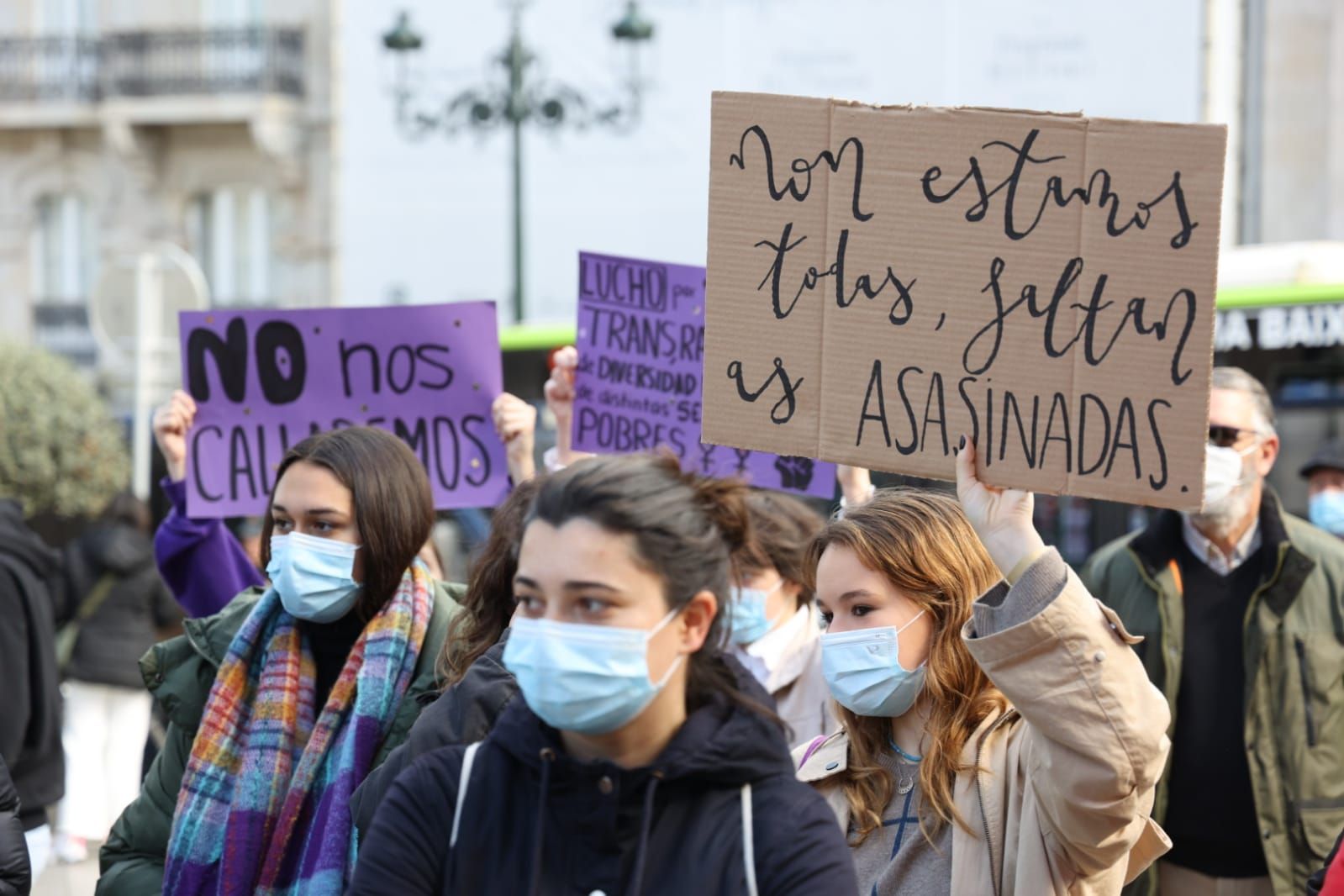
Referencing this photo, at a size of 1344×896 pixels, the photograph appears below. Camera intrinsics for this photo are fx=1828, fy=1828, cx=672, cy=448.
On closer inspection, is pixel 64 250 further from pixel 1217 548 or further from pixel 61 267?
pixel 1217 548

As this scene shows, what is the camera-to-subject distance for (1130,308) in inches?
110

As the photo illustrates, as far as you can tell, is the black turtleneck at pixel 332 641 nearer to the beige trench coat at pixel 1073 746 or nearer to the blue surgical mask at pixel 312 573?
the blue surgical mask at pixel 312 573

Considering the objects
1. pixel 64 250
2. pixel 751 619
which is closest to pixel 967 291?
pixel 751 619

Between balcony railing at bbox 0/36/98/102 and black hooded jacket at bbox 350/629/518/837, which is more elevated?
balcony railing at bbox 0/36/98/102

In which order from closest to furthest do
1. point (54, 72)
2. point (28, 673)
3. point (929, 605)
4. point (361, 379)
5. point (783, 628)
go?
point (929, 605), point (783, 628), point (28, 673), point (361, 379), point (54, 72)

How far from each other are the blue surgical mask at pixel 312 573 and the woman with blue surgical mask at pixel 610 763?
4.32 feet

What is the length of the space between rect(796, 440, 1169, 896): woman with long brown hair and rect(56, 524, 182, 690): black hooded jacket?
656 cm

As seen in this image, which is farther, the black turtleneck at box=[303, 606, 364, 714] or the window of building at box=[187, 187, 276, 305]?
the window of building at box=[187, 187, 276, 305]

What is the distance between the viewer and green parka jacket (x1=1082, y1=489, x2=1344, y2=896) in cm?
456

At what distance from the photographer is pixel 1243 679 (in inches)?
186

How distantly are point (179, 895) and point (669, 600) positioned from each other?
160 centimetres

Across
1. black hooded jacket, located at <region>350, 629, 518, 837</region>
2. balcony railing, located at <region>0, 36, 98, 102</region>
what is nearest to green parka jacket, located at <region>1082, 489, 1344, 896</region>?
black hooded jacket, located at <region>350, 629, 518, 837</region>

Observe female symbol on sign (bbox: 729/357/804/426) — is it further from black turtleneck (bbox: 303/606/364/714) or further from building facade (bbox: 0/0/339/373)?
building facade (bbox: 0/0/339/373)

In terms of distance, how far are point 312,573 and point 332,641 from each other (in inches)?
10.4
